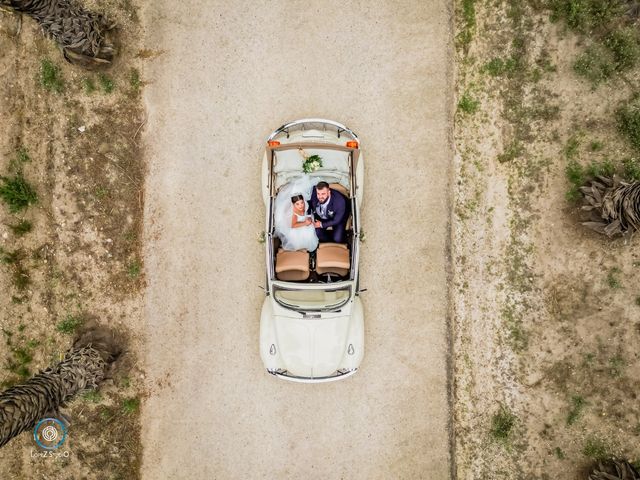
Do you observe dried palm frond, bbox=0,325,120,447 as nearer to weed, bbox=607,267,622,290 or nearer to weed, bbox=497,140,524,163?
weed, bbox=497,140,524,163

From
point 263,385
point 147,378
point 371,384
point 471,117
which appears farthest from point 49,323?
point 471,117

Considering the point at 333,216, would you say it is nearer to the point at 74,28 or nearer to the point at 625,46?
the point at 74,28

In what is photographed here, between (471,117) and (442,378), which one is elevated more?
(471,117)

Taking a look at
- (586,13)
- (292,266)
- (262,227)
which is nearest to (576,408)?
(292,266)

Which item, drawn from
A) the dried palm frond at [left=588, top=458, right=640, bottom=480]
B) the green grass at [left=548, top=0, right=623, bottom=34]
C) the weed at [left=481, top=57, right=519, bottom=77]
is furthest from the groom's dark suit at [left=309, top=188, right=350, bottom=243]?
the dried palm frond at [left=588, top=458, right=640, bottom=480]

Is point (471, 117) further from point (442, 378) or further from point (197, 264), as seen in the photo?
point (197, 264)

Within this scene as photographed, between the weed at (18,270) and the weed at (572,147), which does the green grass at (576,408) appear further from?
the weed at (18,270)

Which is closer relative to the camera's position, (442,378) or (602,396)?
(602,396)
